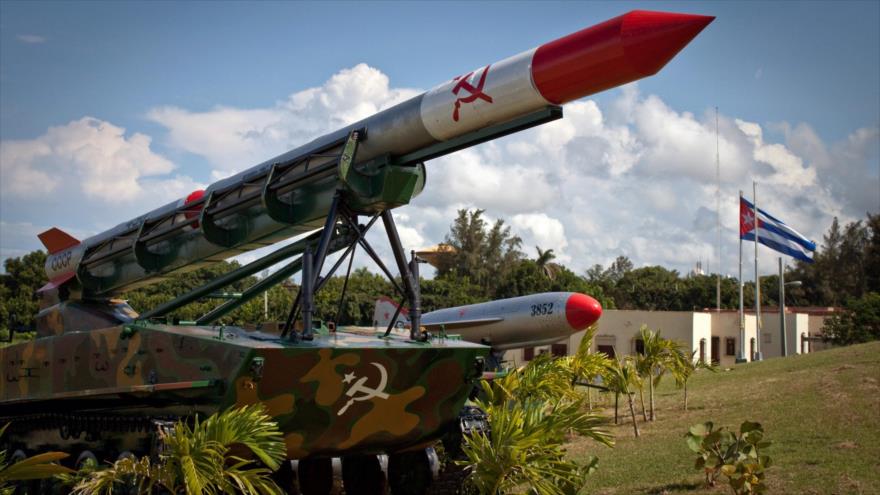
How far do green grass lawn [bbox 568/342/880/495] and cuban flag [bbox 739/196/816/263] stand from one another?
7490 millimetres

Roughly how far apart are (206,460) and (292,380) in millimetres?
1284

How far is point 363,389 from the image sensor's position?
8.26m

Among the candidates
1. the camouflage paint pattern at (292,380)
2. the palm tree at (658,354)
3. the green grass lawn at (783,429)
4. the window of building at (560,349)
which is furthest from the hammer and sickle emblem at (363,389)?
the window of building at (560,349)

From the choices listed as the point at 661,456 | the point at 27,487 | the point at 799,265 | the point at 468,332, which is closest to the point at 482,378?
the point at 661,456

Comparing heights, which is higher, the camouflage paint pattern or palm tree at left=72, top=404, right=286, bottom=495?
the camouflage paint pattern

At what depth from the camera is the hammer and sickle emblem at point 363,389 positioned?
8164mm

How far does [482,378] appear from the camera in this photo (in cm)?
927

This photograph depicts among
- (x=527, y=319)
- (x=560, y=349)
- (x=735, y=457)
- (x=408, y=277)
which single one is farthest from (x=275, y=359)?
(x=560, y=349)

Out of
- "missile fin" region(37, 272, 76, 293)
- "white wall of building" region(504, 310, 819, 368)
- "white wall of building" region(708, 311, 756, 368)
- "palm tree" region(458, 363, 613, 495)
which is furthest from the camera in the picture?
"white wall of building" region(708, 311, 756, 368)

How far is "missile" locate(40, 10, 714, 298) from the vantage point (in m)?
6.57

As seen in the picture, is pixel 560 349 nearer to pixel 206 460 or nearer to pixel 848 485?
pixel 848 485

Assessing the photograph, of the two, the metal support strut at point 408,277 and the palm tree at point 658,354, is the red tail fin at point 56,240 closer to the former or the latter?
the metal support strut at point 408,277

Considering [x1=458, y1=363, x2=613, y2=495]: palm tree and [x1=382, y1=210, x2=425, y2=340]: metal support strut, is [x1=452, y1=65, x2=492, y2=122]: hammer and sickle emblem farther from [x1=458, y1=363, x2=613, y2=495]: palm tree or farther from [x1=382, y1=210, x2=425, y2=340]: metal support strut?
[x1=458, y1=363, x2=613, y2=495]: palm tree

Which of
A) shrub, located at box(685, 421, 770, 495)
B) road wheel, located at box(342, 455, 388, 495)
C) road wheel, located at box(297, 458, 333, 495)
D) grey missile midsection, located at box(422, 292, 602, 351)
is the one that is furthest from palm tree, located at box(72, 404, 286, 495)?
grey missile midsection, located at box(422, 292, 602, 351)
